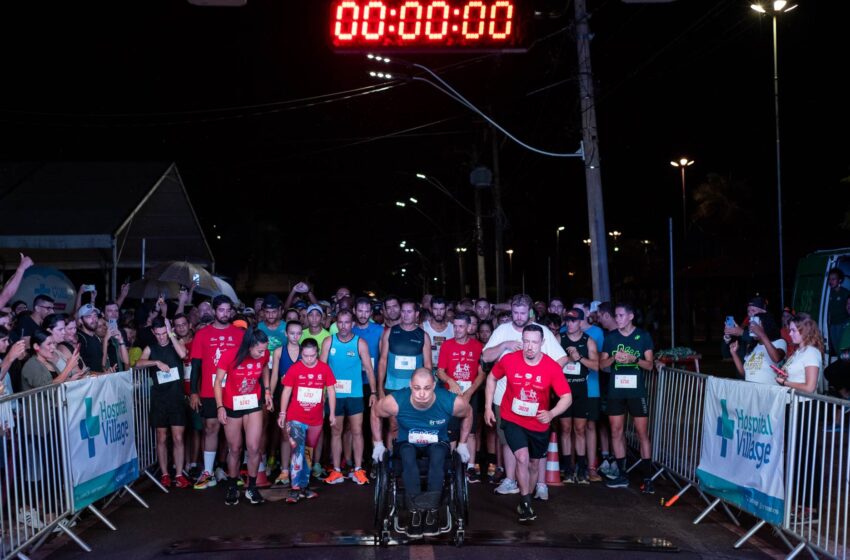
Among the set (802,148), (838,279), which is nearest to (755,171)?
(802,148)

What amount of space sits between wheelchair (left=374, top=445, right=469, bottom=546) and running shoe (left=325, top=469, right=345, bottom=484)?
2447 mm

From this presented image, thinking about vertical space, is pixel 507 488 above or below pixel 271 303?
below

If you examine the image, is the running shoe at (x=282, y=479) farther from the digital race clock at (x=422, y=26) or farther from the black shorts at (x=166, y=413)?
the digital race clock at (x=422, y=26)

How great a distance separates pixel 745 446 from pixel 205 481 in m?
5.82

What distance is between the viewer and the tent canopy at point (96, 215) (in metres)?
18.8

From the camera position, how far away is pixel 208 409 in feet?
32.4

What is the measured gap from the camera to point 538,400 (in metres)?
8.34

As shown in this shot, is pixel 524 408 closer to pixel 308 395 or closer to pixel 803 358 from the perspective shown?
pixel 308 395

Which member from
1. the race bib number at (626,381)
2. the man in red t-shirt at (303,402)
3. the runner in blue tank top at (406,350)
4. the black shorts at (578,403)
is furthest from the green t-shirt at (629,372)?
the man in red t-shirt at (303,402)

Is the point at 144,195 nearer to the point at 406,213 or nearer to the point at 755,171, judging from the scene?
the point at 755,171

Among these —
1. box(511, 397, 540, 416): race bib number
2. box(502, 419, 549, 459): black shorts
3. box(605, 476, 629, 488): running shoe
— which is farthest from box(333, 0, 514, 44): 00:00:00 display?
box(502, 419, 549, 459): black shorts

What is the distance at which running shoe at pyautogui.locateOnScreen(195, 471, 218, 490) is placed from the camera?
979cm

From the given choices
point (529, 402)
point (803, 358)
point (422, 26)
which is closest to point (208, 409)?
point (529, 402)

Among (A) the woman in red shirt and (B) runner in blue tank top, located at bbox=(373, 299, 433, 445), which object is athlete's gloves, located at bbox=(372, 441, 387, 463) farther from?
(B) runner in blue tank top, located at bbox=(373, 299, 433, 445)
